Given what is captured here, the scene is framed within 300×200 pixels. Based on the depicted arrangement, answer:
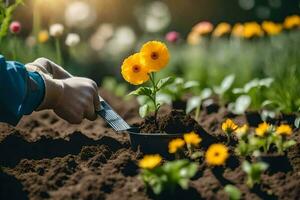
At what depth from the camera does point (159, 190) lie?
2.23 metres

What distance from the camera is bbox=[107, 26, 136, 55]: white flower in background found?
7.24 meters

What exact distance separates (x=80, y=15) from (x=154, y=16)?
49.4 inches

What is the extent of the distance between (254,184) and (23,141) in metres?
1.15

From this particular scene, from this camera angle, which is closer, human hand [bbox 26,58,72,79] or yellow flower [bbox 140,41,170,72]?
yellow flower [bbox 140,41,170,72]

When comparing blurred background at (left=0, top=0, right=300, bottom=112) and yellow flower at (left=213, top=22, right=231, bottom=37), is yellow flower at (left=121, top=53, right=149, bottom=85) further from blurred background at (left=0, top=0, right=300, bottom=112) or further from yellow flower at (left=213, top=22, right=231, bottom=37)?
yellow flower at (left=213, top=22, right=231, bottom=37)

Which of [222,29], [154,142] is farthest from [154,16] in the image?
[154,142]

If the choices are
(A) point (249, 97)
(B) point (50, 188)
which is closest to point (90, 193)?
(B) point (50, 188)

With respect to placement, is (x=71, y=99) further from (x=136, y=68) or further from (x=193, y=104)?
(x=193, y=104)

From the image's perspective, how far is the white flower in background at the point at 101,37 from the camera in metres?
7.63

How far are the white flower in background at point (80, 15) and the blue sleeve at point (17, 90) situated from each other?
4.97m

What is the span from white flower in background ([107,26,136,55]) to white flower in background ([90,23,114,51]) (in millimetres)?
83

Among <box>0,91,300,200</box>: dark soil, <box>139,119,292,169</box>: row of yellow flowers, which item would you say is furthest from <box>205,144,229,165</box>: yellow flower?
<box>0,91,300,200</box>: dark soil

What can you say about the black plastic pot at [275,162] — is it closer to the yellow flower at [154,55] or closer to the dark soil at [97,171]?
the dark soil at [97,171]

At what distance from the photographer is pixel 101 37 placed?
777cm
